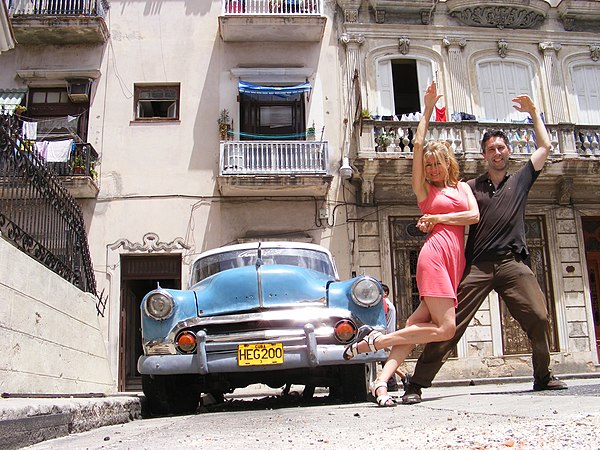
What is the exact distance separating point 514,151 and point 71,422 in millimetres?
13104

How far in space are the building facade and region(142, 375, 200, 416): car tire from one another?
8396 mm

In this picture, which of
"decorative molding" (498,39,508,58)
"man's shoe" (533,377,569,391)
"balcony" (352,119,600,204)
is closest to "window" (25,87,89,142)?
"balcony" (352,119,600,204)

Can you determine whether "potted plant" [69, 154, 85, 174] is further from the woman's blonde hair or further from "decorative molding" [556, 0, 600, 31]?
"decorative molding" [556, 0, 600, 31]

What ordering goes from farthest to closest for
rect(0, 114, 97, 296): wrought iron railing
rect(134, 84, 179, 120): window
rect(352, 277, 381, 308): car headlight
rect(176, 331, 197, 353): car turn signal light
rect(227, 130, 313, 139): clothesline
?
rect(134, 84, 179, 120): window < rect(227, 130, 313, 139): clothesline < rect(0, 114, 97, 296): wrought iron railing < rect(352, 277, 381, 308): car headlight < rect(176, 331, 197, 353): car turn signal light

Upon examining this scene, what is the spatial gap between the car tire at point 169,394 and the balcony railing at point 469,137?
9.32 metres

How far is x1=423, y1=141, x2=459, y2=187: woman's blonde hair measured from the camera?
4.51 meters

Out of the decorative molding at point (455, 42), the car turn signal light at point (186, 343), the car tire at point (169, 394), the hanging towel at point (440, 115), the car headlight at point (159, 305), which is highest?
the decorative molding at point (455, 42)

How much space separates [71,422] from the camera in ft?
12.9

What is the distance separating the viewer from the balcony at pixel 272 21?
50.4ft

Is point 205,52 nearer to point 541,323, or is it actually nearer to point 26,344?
point 26,344

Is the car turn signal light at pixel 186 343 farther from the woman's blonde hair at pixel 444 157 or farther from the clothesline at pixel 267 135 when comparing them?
the clothesline at pixel 267 135

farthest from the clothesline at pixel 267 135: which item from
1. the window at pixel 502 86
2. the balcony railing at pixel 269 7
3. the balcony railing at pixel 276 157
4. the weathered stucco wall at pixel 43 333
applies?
the weathered stucco wall at pixel 43 333

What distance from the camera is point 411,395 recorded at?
14.2 ft

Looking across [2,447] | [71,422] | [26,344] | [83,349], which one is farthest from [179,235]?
[2,447]
